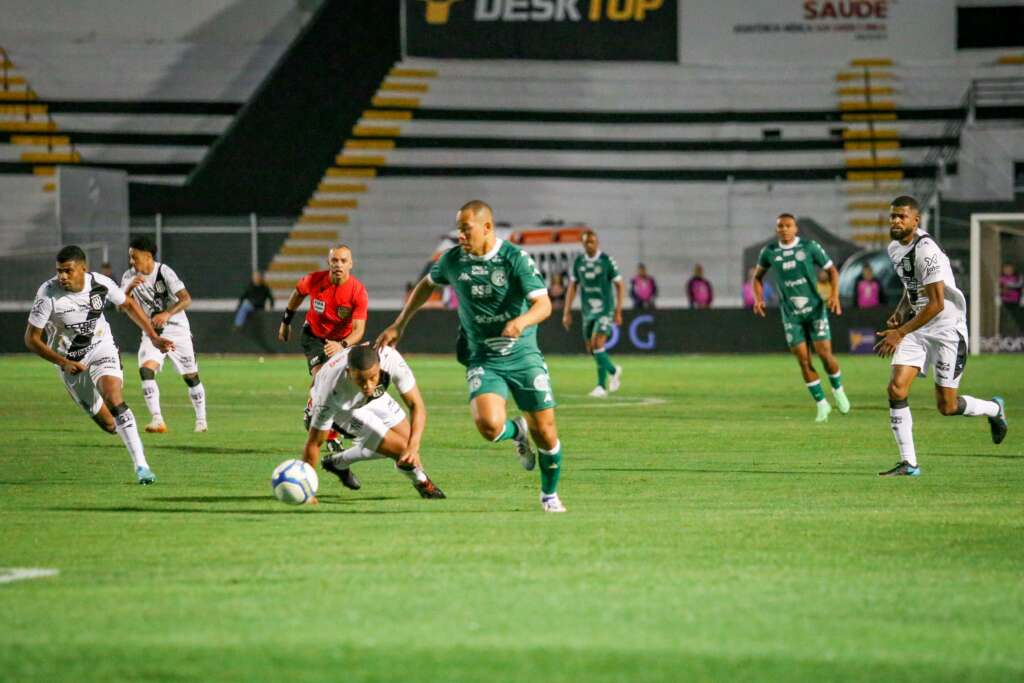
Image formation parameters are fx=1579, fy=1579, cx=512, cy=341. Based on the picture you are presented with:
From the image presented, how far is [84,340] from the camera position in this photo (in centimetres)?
1310

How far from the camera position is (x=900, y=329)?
12.6m

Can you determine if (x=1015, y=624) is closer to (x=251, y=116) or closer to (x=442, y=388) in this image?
(x=442, y=388)

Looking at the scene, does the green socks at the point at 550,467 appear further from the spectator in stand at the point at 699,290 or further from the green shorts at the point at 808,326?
the spectator in stand at the point at 699,290

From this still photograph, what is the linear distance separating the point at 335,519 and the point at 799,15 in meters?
40.7

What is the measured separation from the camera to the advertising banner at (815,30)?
4775cm

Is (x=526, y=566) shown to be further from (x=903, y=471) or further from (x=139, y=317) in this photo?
(x=139, y=317)

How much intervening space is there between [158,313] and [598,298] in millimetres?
7950

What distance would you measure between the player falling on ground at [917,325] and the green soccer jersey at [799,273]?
234 inches

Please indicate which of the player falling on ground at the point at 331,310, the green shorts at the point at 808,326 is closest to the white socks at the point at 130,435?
the player falling on ground at the point at 331,310

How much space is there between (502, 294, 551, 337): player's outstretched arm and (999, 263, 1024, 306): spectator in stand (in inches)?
1038

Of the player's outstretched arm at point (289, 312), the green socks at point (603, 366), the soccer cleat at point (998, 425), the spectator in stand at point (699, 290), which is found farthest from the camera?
the spectator in stand at point (699, 290)

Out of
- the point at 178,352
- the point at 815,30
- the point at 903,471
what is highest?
the point at 815,30

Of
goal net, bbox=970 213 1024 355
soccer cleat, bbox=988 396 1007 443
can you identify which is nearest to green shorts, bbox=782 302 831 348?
soccer cleat, bbox=988 396 1007 443

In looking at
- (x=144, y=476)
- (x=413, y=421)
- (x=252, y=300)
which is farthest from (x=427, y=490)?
(x=252, y=300)
